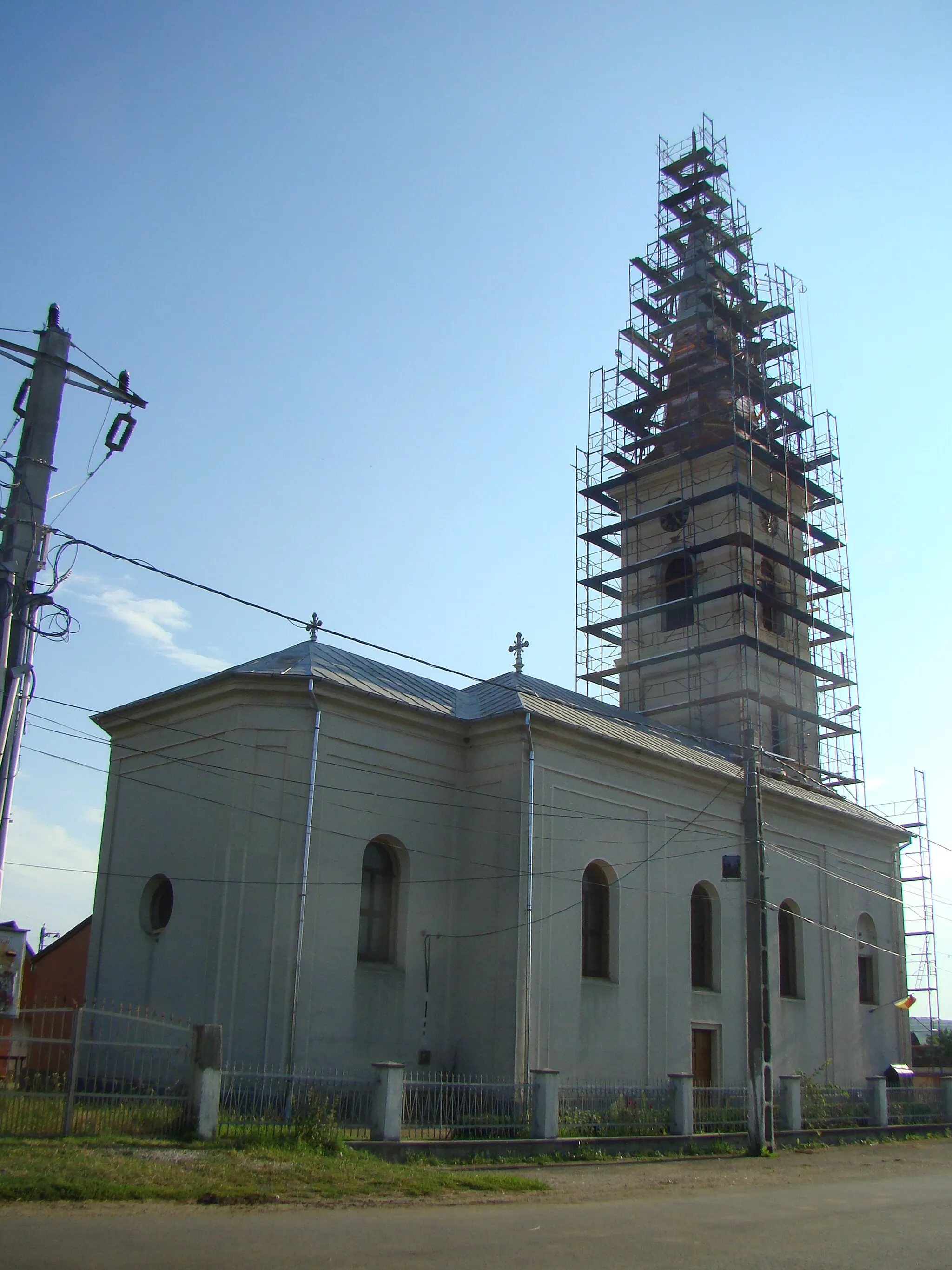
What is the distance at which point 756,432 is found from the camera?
119ft

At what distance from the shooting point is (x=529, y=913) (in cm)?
2133

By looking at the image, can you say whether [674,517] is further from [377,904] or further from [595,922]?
[377,904]

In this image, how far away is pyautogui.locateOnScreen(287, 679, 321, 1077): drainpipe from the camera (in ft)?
62.5

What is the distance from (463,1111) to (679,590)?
2107 centimetres

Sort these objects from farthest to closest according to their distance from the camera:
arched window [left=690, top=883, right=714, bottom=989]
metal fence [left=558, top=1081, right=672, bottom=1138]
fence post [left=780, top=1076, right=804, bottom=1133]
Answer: arched window [left=690, top=883, right=714, bottom=989] → fence post [left=780, top=1076, right=804, bottom=1133] → metal fence [left=558, top=1081, right=672, bottom=1138]

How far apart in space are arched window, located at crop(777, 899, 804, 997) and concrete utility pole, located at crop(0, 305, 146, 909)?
70.5 ft

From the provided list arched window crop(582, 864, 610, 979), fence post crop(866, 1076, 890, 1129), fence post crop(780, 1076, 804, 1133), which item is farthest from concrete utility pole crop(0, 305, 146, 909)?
fence post crop(866, 1076, 890, 1129)

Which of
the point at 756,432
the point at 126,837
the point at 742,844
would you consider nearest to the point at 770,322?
the point at 756,432

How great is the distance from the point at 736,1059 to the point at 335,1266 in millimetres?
18964

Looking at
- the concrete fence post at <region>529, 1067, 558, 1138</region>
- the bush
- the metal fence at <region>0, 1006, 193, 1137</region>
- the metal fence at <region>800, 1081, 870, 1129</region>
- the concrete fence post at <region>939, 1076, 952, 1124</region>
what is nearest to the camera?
the metal fence at <region>0, 1006, 193, 1137</region>

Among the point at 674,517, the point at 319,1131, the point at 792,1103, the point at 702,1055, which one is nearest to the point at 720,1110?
the point at 792,1103

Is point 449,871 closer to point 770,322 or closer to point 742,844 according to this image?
point 742,844

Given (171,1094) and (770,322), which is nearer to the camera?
(171,1094)

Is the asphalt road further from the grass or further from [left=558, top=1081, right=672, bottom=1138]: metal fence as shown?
[left=558, top=1081, right=672, bottom=1138]: metal fence
